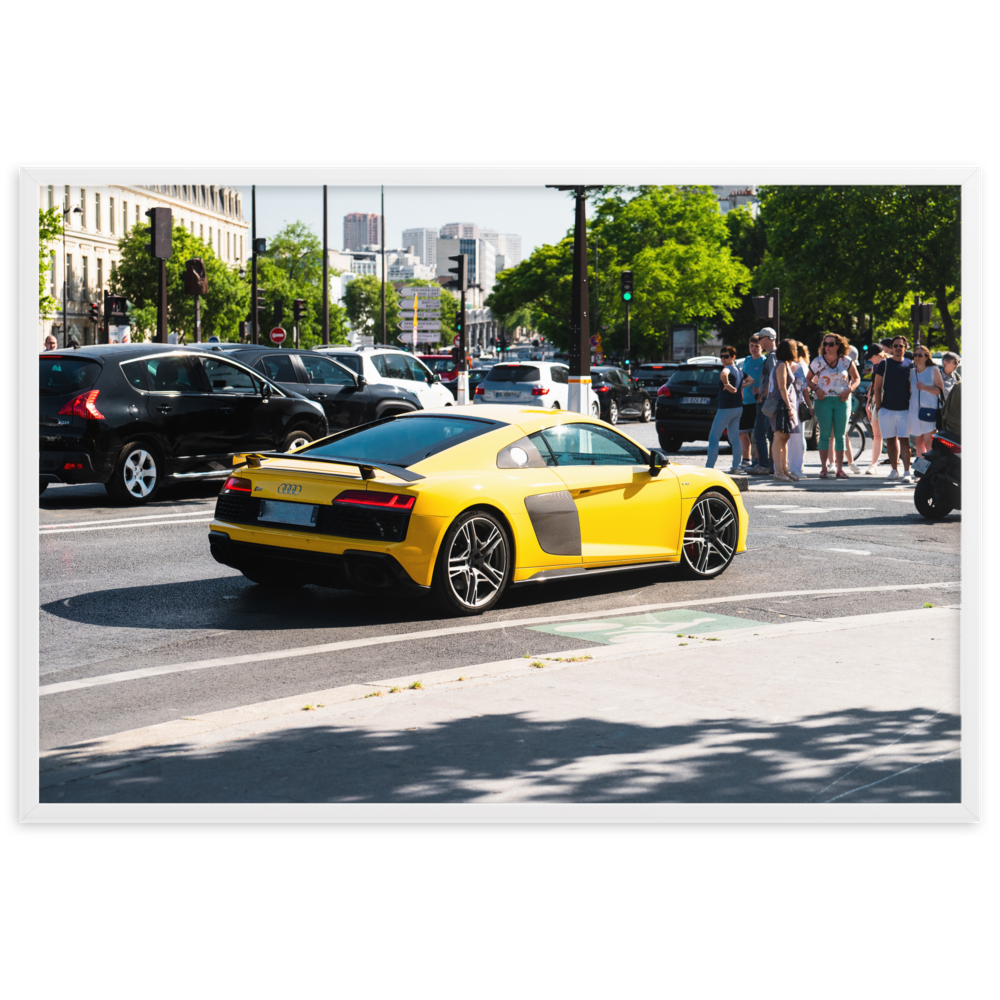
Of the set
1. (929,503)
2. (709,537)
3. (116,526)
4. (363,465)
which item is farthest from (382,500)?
(929,503)

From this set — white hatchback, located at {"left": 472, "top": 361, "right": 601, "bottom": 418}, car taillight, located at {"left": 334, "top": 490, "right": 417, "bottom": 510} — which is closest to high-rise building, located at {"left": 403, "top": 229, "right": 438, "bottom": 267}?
car taillight, located at {"left": 334, "top": 490, "right": 417, "bottom": 510}

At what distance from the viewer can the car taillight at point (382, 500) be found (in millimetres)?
8023

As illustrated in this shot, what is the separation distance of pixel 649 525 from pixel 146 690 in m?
4.05

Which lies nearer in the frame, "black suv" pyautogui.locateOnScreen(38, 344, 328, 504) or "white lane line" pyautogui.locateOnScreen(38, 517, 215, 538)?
"white lane line" pyautogui.locateOnScreen(38, 517, 215, 538)

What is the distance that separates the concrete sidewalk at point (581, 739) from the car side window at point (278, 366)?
13089 mm

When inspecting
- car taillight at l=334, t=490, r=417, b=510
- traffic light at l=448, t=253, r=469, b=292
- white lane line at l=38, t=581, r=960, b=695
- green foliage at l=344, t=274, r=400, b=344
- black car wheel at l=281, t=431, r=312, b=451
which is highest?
green foliage at l=344, t=274, r=400, b=344

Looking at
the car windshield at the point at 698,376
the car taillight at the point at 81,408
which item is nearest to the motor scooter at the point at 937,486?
the car taillight at the point at 81,408

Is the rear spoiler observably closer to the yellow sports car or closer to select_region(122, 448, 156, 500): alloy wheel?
the yellow sports car

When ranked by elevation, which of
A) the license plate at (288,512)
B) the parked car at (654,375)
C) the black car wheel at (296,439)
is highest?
the parked car at (654,375)

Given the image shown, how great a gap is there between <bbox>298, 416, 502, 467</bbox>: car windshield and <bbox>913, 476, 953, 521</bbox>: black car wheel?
6.17m

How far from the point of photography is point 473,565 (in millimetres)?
8359

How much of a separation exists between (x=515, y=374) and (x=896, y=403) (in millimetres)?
13357

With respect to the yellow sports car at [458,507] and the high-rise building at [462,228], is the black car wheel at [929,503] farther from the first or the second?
the high-rise building at [462,228]

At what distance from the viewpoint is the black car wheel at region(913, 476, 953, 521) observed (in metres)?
13.5
